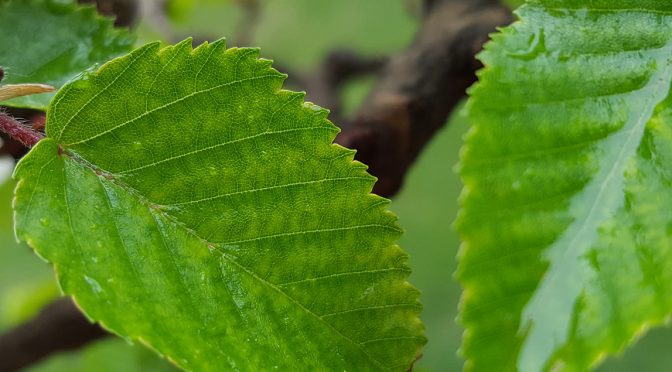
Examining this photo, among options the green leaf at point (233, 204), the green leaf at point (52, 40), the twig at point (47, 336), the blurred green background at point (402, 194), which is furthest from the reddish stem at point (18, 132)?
the blurred green background at point (402, 194)

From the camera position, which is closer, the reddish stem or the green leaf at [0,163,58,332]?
the reddish stem

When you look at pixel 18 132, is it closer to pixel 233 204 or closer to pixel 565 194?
pixel 233 204

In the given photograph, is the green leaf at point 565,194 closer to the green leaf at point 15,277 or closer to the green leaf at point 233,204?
the green leaf at point 233,204

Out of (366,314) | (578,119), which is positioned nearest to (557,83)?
(578,119)

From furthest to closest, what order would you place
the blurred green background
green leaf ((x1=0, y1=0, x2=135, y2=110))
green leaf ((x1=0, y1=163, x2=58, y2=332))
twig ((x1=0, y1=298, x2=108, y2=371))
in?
the blurred green background < green leaf ((x1=0, y1=163, x2=58, y2=332)) < twig ((x1=0, y1=298, x2=108, y2=371)) < green leaf ((x1=0, y1=0, x2=135, y2=110))

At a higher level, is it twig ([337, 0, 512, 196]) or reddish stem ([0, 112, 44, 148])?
twig ([337, 0, 512, 196])

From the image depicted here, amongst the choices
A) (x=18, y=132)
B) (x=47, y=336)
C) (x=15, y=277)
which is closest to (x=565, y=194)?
(x=18, y=132)

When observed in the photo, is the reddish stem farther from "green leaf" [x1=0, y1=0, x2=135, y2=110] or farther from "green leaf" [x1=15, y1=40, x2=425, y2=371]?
"green leaf" [x1=0, y1=0, x2=135, y2=110]

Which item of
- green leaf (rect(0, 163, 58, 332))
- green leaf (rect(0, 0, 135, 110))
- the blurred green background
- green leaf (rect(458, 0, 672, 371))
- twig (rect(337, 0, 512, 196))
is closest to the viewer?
green leaf (rect(458, 0, 672, 371))


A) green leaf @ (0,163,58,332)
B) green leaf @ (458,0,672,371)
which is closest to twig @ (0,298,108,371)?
green leaf @ (0,163,58,332)
